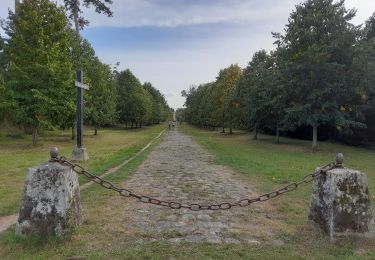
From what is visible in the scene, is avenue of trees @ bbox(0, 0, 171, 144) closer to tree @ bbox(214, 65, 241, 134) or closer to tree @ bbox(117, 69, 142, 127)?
tree @ bbox(214, 65, 241, 134)

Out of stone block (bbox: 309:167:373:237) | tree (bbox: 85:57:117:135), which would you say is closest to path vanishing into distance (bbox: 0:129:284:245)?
stone block (bbox: 309:167:373:237)

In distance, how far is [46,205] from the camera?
5102 millimetres

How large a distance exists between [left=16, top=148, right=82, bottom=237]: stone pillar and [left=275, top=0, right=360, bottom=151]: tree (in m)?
18.9

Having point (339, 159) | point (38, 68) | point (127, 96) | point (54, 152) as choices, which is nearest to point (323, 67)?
point (38, 68)

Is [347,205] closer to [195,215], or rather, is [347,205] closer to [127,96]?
[195,215]

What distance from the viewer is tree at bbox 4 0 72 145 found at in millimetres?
22625

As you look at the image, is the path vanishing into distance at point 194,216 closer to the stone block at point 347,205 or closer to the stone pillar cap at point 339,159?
the stone block at point 347,205

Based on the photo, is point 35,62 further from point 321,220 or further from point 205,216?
point 321,220

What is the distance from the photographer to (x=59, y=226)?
16.8 feet

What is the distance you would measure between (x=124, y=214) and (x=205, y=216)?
4.46 feet

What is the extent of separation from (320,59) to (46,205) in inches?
773

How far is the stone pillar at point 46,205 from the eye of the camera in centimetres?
509

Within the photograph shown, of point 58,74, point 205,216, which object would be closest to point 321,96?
point 58,74

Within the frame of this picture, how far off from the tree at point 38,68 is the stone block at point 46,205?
59.5 ft
